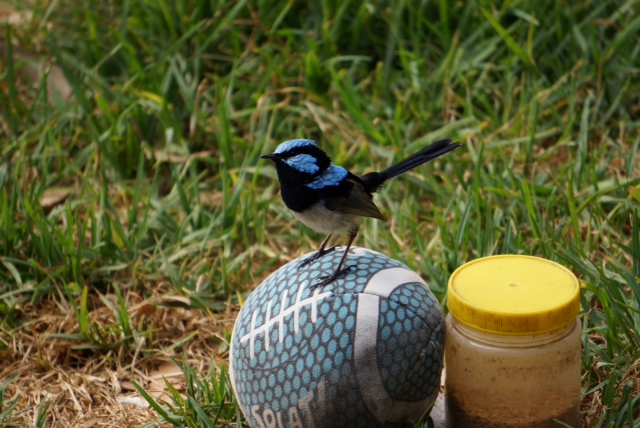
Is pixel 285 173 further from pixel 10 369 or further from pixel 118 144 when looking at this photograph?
pixel 118 144

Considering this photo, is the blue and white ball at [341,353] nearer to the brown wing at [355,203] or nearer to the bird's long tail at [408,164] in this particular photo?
the brown wing at [355,203]

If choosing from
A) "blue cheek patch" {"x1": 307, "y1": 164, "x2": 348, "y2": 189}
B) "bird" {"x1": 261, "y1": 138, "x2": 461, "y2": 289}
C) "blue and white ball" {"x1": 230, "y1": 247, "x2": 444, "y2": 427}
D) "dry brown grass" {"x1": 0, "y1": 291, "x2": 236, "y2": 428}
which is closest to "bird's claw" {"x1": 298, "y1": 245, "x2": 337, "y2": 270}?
"bird" {"x1": 261, "y1": 138, "x2": 461, "y2": 289}

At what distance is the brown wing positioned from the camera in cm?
331

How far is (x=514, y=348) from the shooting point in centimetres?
287

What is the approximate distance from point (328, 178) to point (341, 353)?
723 millimetres

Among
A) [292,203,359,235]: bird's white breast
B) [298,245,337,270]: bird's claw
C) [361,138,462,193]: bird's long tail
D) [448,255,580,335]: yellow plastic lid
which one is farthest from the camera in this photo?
[361,138,462,193]: bird's long tail

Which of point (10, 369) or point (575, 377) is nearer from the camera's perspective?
point (575, 377)

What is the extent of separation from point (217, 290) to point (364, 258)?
133cm

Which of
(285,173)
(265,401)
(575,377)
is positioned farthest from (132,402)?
(575,377)

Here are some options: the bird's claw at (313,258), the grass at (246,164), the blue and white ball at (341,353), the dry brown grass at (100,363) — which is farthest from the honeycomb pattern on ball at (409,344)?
the dry brown grass at (100,363)

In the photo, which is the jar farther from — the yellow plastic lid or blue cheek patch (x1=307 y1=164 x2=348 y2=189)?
blue cheek patch (x1=307 y1=164 x2=348 y2=189)

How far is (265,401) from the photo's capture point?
2980 millimetres

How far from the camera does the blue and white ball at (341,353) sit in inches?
114

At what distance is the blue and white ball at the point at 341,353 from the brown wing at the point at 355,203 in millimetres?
311
